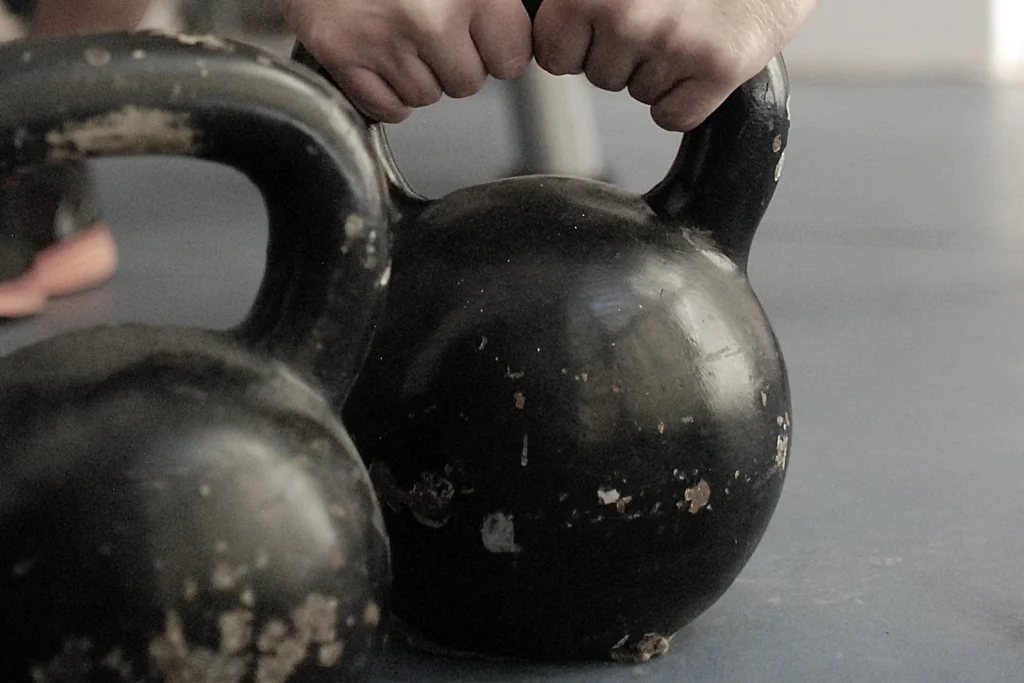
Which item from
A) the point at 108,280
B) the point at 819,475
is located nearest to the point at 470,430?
the point at 819,475

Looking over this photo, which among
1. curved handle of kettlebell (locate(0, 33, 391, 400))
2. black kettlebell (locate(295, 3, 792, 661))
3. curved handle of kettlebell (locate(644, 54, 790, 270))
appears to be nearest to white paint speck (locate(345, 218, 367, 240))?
curved handle of kettlebell (locate(0, 33, 391, 400))

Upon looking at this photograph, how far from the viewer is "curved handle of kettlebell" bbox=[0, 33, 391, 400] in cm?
48

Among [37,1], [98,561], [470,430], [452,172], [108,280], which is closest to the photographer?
[98,561]

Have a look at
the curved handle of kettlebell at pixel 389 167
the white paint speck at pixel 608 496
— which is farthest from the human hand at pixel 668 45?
the white paint speck at pixel 608 496

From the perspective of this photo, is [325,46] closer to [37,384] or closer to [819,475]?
[37,384]

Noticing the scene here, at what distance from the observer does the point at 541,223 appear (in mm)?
695

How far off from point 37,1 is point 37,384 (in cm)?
115

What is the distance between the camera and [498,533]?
663 mm

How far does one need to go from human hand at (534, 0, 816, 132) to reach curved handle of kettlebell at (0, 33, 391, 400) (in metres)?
0.18

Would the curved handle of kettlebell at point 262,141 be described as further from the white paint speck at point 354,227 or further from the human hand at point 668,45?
the human hand at point 668,45

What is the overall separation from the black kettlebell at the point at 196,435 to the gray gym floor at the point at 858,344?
24cm

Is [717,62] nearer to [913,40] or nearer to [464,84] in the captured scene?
[464,84]

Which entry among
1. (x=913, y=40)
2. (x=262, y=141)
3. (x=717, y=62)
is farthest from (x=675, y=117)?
(x=913, y=40)

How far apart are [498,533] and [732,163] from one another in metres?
0.25
